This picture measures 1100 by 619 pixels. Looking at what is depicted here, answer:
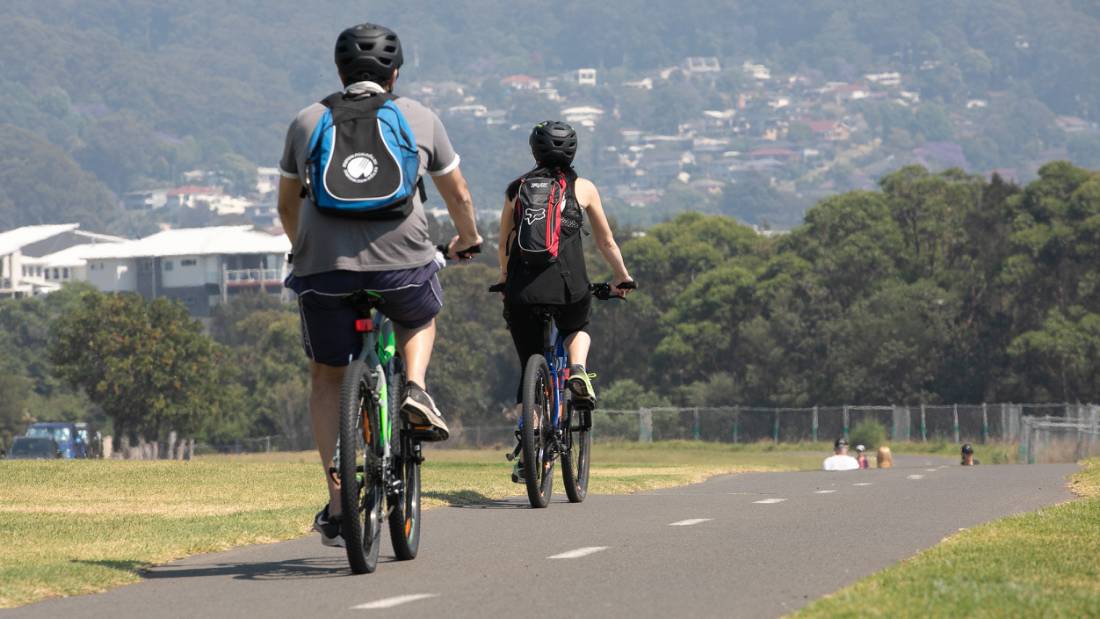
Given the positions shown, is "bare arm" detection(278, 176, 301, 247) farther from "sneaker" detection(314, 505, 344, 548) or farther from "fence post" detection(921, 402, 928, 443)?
"fence post" detection(921, 402, 928, 443)

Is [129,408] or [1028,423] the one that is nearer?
[1028,423]

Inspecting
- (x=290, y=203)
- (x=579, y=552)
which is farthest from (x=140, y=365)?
(x=290, y=203)

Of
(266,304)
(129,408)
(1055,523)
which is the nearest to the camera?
(1055,523)

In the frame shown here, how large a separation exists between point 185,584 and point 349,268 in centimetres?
130

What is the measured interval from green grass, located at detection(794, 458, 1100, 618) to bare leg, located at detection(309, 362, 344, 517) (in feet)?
6.88

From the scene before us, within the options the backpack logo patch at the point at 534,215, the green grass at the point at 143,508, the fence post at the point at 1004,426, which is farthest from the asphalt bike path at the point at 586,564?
the fence post at the point at 1004,426

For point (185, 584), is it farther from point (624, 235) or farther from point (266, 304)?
point (266, 304)

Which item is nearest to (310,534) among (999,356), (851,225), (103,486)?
(103,486)

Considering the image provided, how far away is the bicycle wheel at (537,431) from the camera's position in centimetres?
1105

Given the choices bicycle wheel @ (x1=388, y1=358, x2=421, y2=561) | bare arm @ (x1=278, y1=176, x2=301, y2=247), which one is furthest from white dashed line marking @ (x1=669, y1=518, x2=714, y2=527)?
bare arm @ (x1=278, y1=176, x2=301, y2=247)

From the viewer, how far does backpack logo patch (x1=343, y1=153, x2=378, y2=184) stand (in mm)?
7797

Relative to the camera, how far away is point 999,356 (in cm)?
7631

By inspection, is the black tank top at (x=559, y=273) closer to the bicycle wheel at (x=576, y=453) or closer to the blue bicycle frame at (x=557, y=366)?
the blue bicycle frame at (x=557, y=366)

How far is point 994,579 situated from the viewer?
287 inches
